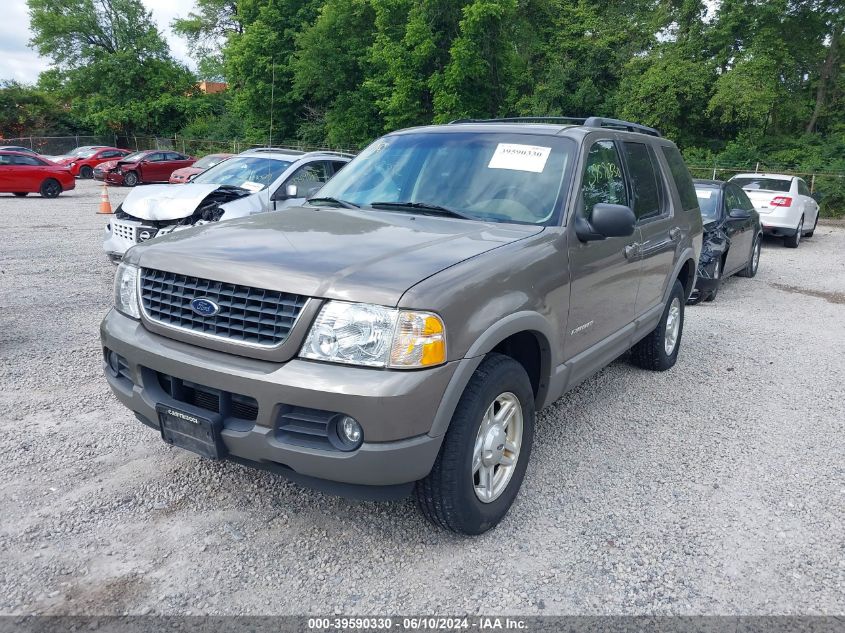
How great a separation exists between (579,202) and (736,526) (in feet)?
6.25

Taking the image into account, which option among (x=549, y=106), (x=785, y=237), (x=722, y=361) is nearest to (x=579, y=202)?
(x=722, y=361)

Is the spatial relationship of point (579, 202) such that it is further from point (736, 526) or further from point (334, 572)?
point (334, 572)

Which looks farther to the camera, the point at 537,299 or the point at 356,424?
the point at 537,299

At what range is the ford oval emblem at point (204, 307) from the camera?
2.81m

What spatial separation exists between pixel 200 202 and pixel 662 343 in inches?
215

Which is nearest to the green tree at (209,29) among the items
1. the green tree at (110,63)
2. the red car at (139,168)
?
the green tree at (110,63)

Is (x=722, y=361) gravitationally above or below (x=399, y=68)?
below

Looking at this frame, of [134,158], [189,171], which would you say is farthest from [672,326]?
[134,158]

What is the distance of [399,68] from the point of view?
32.9 metres

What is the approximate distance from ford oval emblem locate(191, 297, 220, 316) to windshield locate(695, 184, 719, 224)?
7990mm

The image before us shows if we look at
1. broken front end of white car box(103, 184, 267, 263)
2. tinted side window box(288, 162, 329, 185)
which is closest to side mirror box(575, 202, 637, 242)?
broken front end of white car box(103, 184, 267, 263)

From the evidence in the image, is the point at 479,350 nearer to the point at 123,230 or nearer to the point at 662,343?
the point at 662,343

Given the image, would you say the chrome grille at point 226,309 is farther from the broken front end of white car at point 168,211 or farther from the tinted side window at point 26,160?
the tinted side window at point 26,160

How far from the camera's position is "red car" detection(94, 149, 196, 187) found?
2633cm
